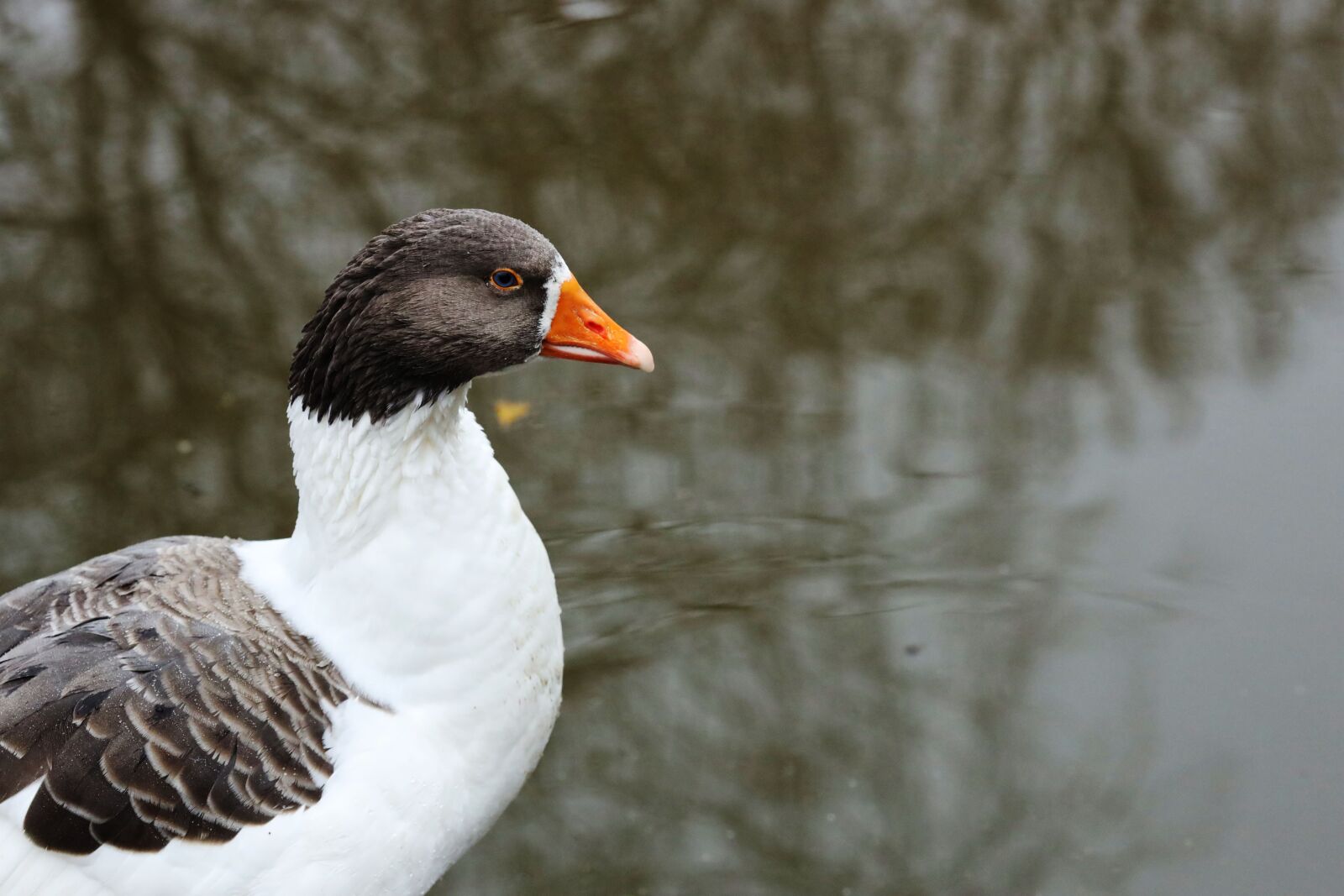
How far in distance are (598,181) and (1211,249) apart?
2460 mm

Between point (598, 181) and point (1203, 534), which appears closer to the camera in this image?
point (1203, 534)

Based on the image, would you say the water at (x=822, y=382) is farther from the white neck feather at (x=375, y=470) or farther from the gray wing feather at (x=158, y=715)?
the white neck feather at (x=375, y=470)

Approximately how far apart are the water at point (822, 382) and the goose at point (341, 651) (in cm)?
98

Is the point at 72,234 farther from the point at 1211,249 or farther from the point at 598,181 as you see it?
the point at 1211,249

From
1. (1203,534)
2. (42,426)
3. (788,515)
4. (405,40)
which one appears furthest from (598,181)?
(1203,534)

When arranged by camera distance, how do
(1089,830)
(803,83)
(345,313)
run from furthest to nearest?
(803,83) < (1089,830) < (345,313)

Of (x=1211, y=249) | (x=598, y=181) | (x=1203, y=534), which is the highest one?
(x=598, y=181)

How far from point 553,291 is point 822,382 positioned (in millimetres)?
2262

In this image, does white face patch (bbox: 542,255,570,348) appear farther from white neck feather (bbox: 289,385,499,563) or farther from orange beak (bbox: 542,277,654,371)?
white neck feather (bbox: 289,385,499,563)

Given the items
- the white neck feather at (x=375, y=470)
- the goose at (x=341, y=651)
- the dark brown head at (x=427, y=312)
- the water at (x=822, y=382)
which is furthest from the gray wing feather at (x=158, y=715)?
the water at (x=822, y=382)

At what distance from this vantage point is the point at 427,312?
109 inches

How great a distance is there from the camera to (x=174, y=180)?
614 centimetres

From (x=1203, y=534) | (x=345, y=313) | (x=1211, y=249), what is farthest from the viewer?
(x=1211, y=249)

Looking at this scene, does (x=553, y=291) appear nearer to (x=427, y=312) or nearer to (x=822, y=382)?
(x=427, y=312)
